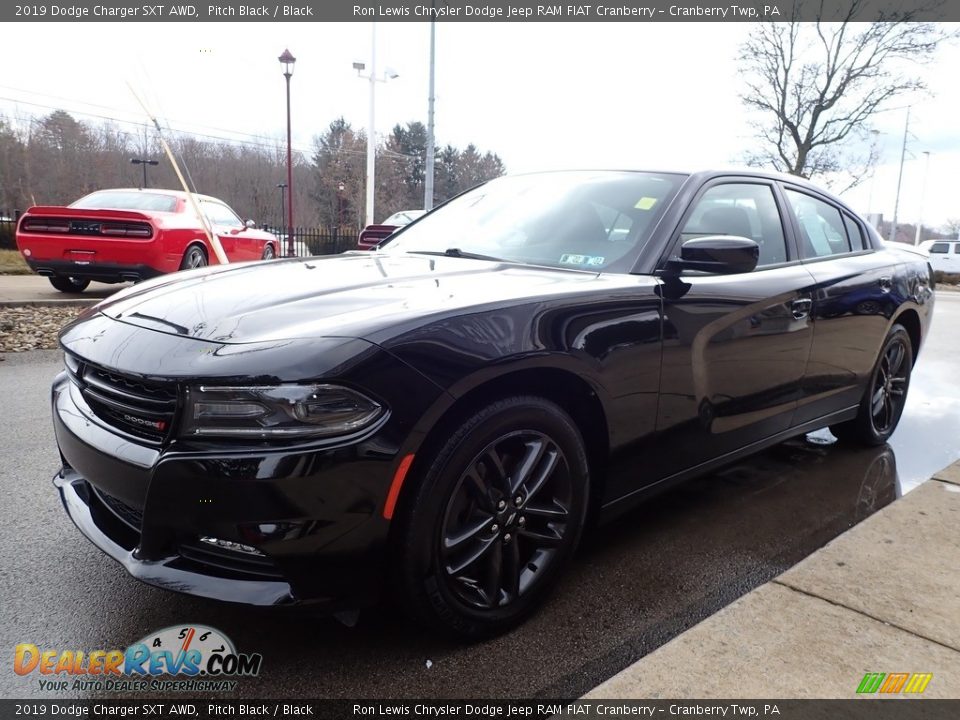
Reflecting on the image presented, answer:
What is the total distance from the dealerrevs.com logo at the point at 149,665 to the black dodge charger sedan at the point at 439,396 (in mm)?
344

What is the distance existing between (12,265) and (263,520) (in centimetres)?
1510

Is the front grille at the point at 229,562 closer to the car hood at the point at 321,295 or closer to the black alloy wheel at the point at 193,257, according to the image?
the car hood at the point at 321,295

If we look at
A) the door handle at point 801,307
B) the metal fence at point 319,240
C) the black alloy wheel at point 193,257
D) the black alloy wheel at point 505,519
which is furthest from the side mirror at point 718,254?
the metal fence at point 319,240

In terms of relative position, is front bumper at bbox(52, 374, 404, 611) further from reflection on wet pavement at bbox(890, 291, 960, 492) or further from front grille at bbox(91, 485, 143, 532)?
reflection on wet pavement at bbox(890, 291, 960, 492)

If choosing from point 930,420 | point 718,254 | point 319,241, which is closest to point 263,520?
point 718,254

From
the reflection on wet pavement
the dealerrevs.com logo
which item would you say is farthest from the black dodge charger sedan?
the reflection on wet pavement

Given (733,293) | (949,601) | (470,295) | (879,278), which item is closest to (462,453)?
(470,295)

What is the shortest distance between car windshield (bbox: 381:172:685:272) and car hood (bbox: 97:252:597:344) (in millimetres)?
184

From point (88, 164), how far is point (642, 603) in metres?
45.8

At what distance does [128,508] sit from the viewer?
1951 mm

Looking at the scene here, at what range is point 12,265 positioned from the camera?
13914 mm

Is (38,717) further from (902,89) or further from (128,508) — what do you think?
(902,89)

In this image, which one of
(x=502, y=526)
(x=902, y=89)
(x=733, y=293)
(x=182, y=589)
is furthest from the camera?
(x=902, y=89)

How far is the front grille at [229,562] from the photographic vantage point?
178 centimetres
